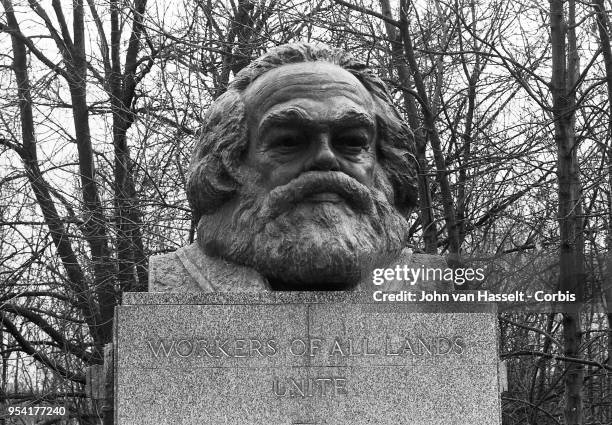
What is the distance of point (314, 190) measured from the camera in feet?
18.6

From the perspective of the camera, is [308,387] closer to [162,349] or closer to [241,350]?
[241,350]

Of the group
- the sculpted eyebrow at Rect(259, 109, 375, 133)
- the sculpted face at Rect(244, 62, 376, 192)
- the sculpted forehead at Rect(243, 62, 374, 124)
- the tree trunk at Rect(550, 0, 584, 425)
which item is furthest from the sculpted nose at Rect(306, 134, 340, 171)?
the tree trunk at Rect(550, 0, 584, 425)

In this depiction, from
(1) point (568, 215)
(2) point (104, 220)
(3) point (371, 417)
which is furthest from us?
(2) point (104, 220)

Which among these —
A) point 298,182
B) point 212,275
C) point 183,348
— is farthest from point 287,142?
point 183,348

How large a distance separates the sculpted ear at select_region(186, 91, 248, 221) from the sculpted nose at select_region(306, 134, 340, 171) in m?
0.48

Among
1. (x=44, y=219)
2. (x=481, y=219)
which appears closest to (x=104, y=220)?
(x=44, y=219)

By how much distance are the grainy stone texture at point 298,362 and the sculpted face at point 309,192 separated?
0.23 m

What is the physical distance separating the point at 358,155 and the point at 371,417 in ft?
4.65

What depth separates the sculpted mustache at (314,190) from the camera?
5672mm

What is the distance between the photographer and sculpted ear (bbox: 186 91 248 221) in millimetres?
6031

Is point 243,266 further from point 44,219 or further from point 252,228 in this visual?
point 44,219

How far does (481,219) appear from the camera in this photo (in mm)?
11516

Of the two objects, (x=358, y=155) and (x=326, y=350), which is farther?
(x=358, y=155)

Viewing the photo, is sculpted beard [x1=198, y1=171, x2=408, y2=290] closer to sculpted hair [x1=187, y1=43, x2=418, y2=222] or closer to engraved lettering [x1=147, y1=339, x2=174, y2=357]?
sculpted hair [x1=187, y1=43, x2=418, y2=222]
